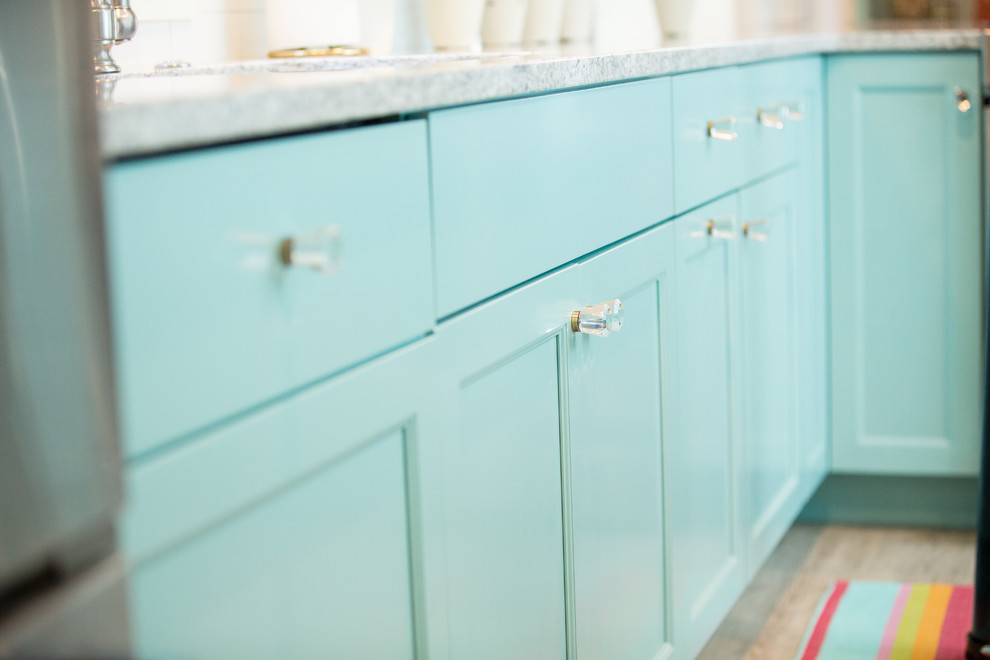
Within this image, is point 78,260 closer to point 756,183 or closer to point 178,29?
point 178,29

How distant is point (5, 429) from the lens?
460mm

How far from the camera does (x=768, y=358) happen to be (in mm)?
1808

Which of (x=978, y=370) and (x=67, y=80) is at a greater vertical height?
(x=67, y=80)

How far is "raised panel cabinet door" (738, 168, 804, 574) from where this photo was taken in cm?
170

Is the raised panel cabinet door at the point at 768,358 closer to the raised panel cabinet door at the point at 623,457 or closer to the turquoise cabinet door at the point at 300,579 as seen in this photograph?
the raised panel cabinet door at the point at 623,457

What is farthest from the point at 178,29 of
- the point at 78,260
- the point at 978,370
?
the point at 978,370

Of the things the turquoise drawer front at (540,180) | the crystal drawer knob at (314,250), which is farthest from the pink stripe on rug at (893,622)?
the crystal drawer knob at (314,250)

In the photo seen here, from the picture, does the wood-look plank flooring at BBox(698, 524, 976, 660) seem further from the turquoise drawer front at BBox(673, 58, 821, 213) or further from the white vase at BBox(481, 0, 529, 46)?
the white vase at BBox(481, 0, 529, 46)

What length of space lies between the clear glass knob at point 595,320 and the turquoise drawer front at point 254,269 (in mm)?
299

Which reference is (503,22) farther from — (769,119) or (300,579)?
(300,579)

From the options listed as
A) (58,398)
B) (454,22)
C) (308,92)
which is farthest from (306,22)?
(58,398)

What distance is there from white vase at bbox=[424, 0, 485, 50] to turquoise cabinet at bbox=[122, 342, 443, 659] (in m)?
1.06

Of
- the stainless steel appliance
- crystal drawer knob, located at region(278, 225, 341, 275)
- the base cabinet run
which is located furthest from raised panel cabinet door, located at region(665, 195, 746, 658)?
the stainless steel appliance

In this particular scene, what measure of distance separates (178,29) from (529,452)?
2.69ft
